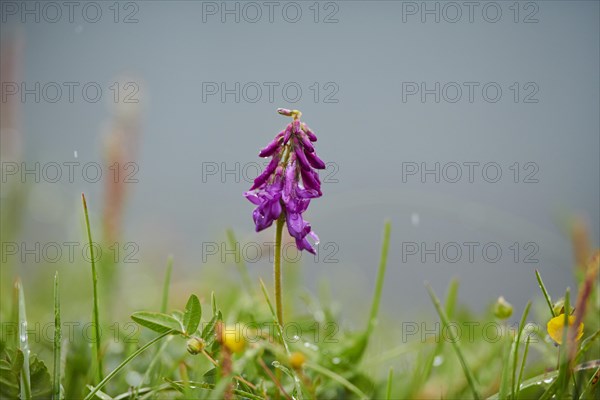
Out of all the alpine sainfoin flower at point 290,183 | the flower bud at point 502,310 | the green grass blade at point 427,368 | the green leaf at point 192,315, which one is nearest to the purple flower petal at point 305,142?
→ the alpine sainfoin flower at point 290,183

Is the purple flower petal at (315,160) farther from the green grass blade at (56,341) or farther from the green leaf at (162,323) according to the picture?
the green grass blade at (56,341)

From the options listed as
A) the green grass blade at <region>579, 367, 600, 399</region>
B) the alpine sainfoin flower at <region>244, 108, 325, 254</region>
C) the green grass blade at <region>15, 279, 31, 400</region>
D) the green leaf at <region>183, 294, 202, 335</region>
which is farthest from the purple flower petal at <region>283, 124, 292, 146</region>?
the green grass blade at <region>579, 367, 600, 399</region>

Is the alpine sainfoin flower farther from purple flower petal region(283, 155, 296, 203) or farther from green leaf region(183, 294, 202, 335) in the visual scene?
green leaf region(183, 294, 202, 335)

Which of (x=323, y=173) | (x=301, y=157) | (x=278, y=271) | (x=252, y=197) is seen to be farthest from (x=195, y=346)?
(x=323, y=173)

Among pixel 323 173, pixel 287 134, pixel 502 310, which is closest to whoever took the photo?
pixel 287 134

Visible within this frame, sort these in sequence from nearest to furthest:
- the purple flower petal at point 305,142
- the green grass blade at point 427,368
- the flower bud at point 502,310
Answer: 1. the purple flower petal at point 305,142
2. the flower bud at point 502,310
3. the green grass blade at point 427,368

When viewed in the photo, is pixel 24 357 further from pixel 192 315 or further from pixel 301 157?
pixel 301 157
